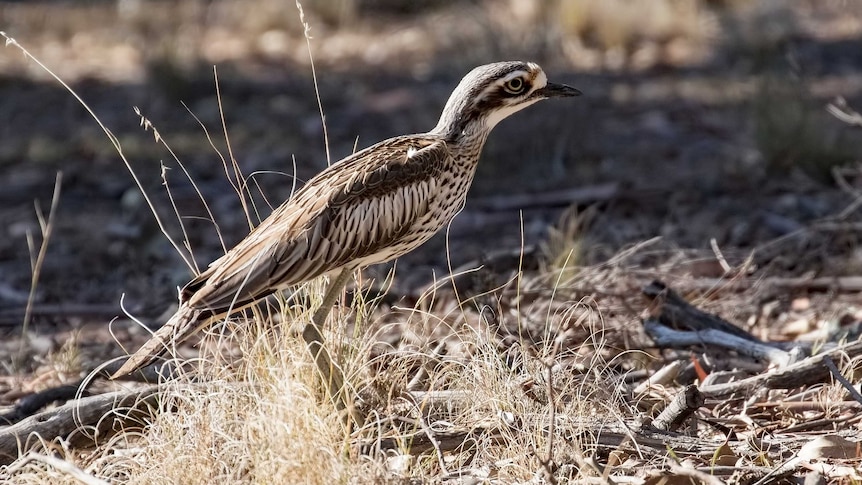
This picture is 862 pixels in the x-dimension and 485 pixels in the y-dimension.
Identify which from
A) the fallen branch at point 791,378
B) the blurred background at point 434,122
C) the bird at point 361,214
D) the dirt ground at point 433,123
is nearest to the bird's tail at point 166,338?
the bird at point 361,214

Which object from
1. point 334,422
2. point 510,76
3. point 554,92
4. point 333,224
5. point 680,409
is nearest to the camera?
point 334,422

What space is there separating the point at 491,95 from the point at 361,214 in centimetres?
73

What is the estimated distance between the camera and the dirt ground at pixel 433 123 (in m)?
6.52

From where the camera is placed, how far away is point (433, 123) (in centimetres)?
883

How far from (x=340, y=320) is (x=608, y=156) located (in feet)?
14.8

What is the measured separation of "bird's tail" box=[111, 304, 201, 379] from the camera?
158 inches

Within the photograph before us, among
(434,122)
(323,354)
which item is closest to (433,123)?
(434,122)

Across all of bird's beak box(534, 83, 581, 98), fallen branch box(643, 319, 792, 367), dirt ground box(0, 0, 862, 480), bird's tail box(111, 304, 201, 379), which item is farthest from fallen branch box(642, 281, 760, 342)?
bird's tail box(111, 304, 201, 379)

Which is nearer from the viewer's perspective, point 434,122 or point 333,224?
point 333,224

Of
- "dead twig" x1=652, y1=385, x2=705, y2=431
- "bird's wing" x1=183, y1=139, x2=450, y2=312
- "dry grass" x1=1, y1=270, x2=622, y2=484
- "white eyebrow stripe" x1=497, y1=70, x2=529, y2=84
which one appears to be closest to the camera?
"dry grass" x1=1, y1=270, x2=622, y2=484

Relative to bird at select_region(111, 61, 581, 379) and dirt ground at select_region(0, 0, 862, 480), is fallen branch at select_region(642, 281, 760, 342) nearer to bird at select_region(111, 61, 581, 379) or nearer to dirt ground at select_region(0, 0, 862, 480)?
dirt ground at select_region(0, 0, 862, 480)

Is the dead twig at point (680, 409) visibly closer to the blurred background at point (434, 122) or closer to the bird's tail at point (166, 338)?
the bird's tail at point (166, 338)

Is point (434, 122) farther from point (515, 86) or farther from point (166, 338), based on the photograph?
point (166, 338)

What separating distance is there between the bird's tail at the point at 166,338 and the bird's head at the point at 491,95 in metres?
1.24
